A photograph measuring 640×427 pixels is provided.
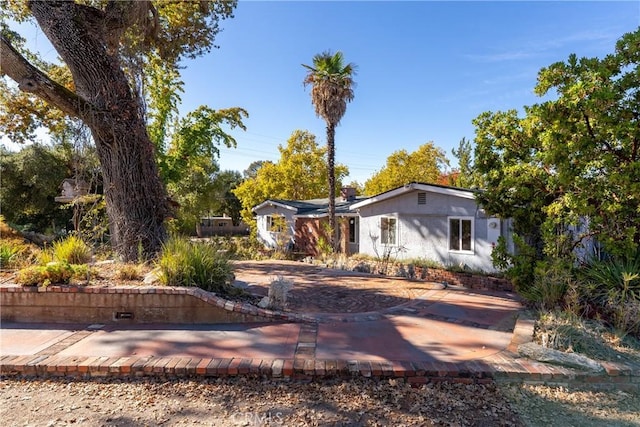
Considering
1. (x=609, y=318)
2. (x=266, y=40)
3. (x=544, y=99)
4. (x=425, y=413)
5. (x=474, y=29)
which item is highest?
(x=266, y=40)

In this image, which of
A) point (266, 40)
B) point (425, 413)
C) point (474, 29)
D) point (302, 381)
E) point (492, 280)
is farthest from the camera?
point (266, 40)

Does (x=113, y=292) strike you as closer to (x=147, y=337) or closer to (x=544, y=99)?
(x=147, y=337)

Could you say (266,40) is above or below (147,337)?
above

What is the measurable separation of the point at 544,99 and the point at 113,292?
343 inches

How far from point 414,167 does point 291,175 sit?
33.4ft

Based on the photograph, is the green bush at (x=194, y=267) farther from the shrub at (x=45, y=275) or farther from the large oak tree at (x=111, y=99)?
the shrub at (x=45, y=275)

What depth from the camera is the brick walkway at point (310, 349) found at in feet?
13.0

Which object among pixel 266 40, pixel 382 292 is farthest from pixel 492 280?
pixel 266 40

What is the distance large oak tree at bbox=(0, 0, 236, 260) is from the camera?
7.09 meters

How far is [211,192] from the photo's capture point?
84.4ft

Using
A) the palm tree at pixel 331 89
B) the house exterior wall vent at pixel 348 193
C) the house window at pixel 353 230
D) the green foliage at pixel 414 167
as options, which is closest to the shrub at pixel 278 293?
the palm tree at pixel 331 89

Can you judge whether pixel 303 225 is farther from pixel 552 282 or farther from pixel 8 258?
pixel 552 282

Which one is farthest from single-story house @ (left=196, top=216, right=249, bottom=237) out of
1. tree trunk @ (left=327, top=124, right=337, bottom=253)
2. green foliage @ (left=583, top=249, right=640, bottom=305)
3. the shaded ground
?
green foliage @ (left=583, top=249, right=640, bottom=305)

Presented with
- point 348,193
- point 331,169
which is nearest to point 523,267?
point 331,169
